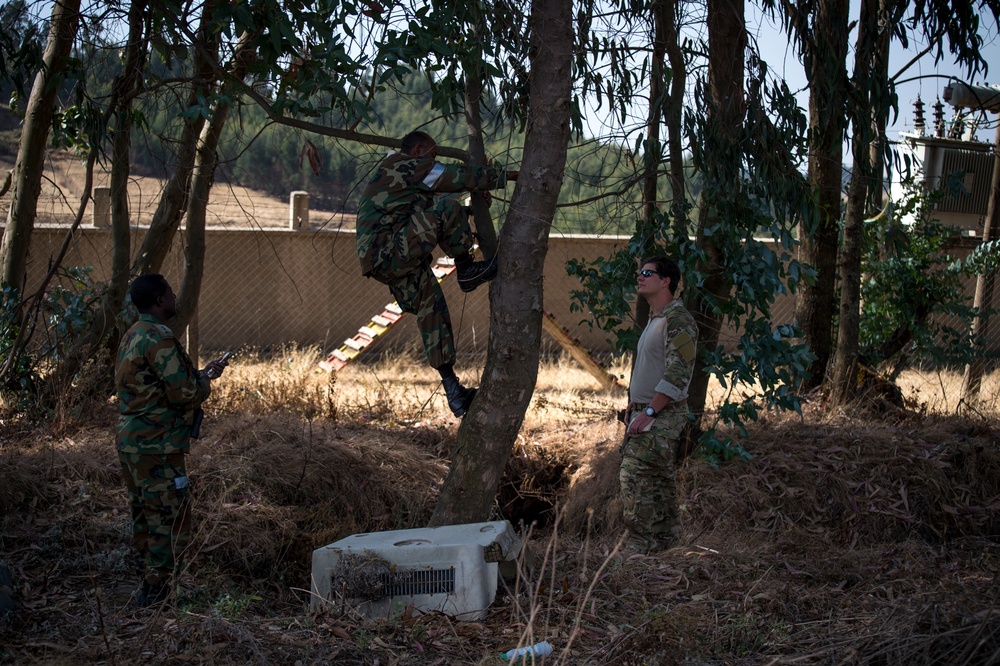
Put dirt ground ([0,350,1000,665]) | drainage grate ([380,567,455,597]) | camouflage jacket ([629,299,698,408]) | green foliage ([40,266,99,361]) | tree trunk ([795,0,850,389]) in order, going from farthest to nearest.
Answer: green foliage ([40,266,99,361]), tree trunk ([795,0,850,389]), camouflage jacket ([629,299,698,408]), drainage grate ([380,567,455,597]), dirt ground ([0,350,1000,665])

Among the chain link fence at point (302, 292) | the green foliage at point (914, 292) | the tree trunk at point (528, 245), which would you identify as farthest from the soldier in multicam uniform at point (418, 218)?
the chain link fence at point (302, 292)

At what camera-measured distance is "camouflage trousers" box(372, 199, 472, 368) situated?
176 inches

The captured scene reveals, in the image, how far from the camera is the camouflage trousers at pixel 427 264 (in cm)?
448

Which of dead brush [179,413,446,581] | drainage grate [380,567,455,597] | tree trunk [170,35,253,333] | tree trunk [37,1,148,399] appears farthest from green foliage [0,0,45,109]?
drainage grate [380,567,455,597]

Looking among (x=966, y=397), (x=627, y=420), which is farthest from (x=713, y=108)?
(x=966, y=397)

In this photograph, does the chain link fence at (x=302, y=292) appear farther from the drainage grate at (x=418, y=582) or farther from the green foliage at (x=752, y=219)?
the drainage grate at (x=418, y=582)

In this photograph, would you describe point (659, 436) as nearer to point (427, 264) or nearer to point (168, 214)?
point (427, 264)

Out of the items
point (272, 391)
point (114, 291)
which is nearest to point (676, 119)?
point (272, 391)

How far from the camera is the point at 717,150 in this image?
5.23 metres

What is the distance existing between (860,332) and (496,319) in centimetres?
585

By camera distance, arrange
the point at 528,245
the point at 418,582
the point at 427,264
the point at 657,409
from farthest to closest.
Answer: the point at 657,409
the point at 427,264
the point at 528,245
the point at 418,582

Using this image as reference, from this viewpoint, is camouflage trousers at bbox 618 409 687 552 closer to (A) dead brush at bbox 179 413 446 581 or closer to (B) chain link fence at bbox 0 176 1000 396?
(A) dead brush at bbox 179 413 446 581

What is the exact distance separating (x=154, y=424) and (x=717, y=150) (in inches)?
138

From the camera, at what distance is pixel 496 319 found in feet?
14.1
